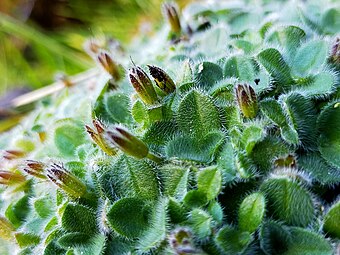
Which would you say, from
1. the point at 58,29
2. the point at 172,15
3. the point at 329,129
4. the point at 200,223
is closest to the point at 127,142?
the point at 200,223

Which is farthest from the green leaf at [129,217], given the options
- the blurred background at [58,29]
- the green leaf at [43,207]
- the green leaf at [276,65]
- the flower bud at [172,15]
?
the blurred background at [58,29]

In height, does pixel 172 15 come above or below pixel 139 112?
above

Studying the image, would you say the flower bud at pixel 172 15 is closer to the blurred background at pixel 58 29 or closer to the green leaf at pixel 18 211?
the green leaf at pixel 18 211

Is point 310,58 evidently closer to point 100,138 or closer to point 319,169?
point 319,169

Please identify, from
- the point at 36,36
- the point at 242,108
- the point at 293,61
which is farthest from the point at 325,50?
the point at 36,36

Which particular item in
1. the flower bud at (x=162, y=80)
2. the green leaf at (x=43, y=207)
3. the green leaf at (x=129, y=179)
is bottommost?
the green leaf at (x=43, y=207)

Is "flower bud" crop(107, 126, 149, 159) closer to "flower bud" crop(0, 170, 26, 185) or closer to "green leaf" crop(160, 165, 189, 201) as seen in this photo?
"green leaf" crop(160, 165, 189, 201)

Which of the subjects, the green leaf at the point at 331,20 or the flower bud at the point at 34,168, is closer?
the flower bud at the point at 34,168
